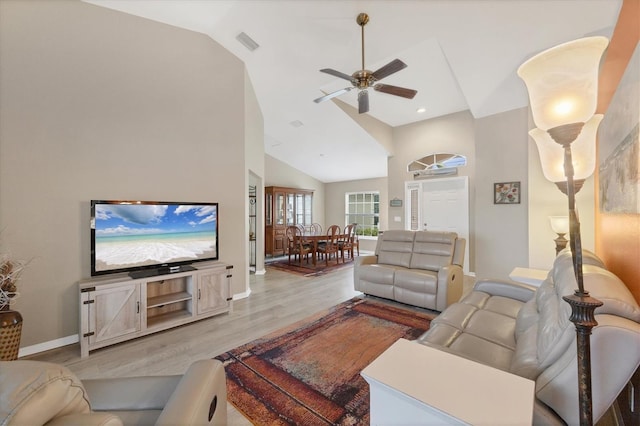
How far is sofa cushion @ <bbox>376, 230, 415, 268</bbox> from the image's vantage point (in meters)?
3.74

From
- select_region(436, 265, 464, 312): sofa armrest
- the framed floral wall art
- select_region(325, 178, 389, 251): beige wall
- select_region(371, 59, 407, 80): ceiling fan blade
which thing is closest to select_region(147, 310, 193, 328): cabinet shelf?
select_region(436, 265, 464, 312): sofa armrest

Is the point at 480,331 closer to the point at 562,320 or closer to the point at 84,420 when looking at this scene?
the point at 562,320

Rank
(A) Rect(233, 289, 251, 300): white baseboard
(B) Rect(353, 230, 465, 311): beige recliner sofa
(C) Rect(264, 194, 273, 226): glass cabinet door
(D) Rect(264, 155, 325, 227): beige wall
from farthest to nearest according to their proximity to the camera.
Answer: (D) Rect(264, 155, 325, 227): beige wall
(C) Rect(264, 194, 273, 226): glass cabinet door
(A) Rect(233, 289, 251, 300): white baseboard
(B) Rect(353, 230, 465, 311): beige recliner sofa

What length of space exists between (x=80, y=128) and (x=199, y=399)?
9.65ft

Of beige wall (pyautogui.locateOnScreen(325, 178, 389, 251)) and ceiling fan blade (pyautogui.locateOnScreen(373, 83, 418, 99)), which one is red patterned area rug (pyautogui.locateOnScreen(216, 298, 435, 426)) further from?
beige wall (pyautogui.locateOnScreen(325, 178, 389, 251))

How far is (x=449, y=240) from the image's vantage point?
3.49 metres

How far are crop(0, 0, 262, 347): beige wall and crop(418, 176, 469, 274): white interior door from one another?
4.42 m

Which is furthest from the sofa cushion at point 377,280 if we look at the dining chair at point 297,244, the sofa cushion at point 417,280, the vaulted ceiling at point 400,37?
the vaulted ceiling at point 400,37

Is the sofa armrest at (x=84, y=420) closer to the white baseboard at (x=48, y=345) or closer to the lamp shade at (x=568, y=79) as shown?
the lamp shade at (x=568, y=79)

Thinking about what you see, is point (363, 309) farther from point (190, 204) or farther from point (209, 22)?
point (209, 22)

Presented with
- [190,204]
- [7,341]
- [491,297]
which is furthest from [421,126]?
[7,341]

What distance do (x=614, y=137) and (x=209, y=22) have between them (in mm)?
4003

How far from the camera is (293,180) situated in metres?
8.26

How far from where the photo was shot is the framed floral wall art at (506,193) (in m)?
4.05
